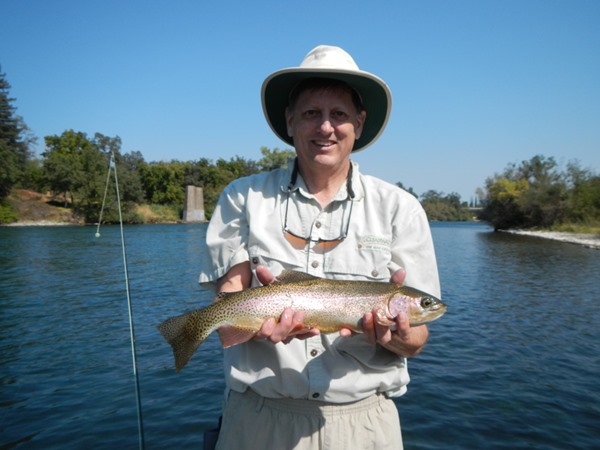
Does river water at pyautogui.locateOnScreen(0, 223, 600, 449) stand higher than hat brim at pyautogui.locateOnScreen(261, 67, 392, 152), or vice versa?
hat brim at pyautogui.locateOnScreen(261, 67, 392, 152)

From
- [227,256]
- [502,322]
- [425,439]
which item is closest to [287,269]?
[227,256]

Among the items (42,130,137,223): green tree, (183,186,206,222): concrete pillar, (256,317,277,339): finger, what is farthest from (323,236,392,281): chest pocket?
(183,186,206,222): concrete pillar

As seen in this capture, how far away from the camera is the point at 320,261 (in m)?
2.86

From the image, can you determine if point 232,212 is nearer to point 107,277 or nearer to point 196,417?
point 196,417

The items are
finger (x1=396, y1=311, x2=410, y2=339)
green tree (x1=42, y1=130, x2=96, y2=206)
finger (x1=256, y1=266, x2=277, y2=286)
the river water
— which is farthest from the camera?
green tree (x1=42, y1=130, x2=96, y2=206)

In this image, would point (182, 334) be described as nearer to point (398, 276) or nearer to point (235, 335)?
point (235, 335)

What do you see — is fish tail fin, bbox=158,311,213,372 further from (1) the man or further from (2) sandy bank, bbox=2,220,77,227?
(2) sandy bank, bbox=2,220,77,227

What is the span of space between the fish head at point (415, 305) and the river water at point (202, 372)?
16.9ft

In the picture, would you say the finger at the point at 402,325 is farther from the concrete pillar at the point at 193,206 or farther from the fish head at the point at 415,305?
the concrete pillar at the point at 193,206

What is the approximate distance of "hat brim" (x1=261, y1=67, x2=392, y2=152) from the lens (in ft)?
9.36

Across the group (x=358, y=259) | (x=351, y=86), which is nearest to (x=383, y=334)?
(x=358, y=259)

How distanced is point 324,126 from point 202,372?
27.6ft

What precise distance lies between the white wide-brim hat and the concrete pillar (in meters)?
90.5

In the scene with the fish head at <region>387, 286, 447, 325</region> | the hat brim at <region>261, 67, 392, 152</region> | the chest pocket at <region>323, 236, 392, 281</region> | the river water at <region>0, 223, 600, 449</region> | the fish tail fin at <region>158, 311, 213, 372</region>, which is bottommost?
the river water at <region>0, 223, 600, 449</region>
